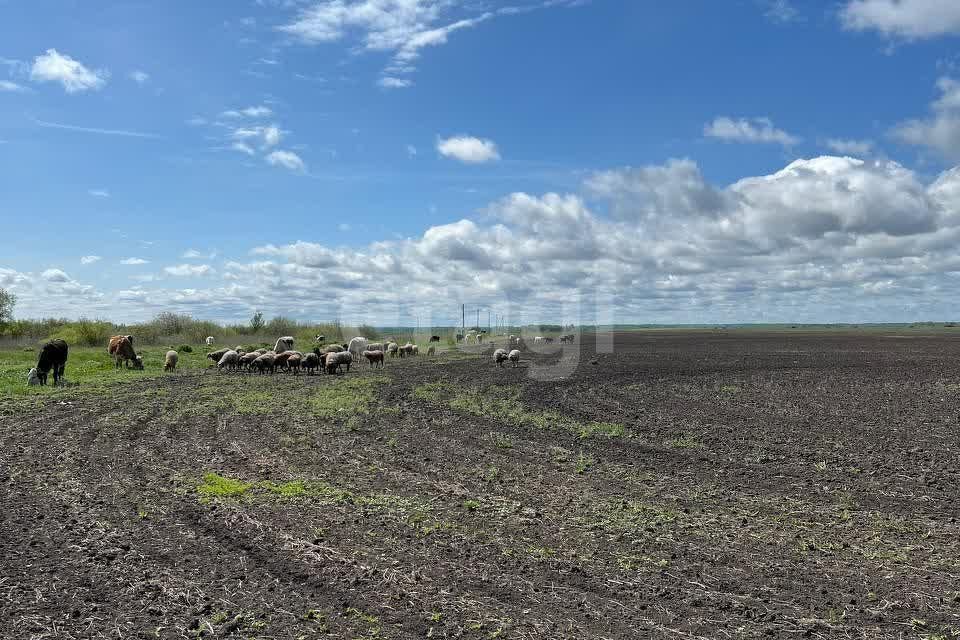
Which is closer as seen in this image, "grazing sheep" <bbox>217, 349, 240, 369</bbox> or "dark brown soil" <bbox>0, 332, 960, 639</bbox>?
"dark brown soil" <bbox>0, 332, 960, 639</bbox>

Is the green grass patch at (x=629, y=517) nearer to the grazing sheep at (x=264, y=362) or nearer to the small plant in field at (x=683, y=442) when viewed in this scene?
the small plant in field at (x=683, y=442)

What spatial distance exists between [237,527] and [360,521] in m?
1.43

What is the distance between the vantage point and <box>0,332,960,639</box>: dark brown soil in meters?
5.76

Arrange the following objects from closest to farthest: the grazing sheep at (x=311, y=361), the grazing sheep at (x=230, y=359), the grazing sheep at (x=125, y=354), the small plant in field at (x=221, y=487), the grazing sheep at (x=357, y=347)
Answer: the small plant in field at (x=221, y=487) < the grazing sheep at (x=311, y=361) < the grazing sheep at (x=125, y=354) < the grazing sheep at (x=230, y=359) < the grazing sheep at (x=357, y=347)

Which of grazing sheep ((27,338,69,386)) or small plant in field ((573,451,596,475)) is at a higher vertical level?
grazing sheep ((27,338,69,386))

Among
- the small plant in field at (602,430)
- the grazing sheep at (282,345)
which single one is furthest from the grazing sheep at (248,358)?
the small plant in field at (602,430)

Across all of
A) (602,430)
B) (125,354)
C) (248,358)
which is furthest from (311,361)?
(602,430)

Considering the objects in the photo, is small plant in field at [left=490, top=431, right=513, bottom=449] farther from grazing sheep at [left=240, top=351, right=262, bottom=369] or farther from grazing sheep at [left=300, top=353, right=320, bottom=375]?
grazing sheep at [left=240, top=351, right=262, bottom=369]

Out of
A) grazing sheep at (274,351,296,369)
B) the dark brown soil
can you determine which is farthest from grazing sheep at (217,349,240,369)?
the dark brown soil

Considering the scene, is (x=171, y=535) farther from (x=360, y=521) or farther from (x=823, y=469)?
(x=823, y=469)

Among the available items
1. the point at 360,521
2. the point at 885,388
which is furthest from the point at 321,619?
the point at 885,388

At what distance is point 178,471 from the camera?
10812 mm

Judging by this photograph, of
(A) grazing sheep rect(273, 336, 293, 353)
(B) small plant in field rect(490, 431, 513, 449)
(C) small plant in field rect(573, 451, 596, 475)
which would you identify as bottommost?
(C) small plant in field rect(573, 451, 596, 475)

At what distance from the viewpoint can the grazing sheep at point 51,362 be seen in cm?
2422
